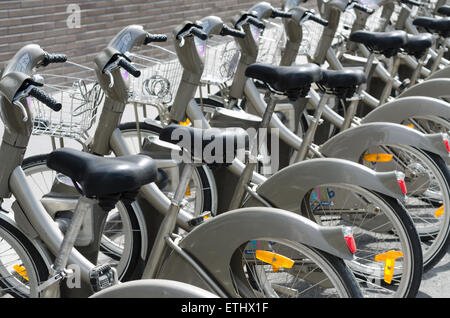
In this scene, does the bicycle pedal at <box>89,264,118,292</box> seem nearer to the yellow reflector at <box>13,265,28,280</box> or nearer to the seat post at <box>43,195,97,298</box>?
the seat post at <box>43,195,97,298</box>

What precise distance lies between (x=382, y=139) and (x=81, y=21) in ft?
13.3

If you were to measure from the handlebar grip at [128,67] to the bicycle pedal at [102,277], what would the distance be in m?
0.80

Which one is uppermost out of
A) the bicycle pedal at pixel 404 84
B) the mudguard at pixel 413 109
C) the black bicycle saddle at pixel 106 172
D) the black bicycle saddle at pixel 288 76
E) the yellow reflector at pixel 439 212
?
the black bicycle saddle at pixel 106 172

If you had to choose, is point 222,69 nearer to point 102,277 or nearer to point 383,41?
point 383,41

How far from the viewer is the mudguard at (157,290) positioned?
2217mm

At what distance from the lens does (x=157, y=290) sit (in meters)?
2.25

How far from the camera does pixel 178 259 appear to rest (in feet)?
9.43

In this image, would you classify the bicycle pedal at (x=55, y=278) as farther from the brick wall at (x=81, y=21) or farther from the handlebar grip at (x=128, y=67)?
the brick wall at (x=81, y=21)

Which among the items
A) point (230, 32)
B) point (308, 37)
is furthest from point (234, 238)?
point (308, 37)

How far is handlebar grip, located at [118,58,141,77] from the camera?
118 inches

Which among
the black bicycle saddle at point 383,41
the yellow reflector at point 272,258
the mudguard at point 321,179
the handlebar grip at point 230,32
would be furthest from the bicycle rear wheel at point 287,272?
the black bicycle saddle at point 383,41

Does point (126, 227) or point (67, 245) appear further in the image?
point (126, 227)

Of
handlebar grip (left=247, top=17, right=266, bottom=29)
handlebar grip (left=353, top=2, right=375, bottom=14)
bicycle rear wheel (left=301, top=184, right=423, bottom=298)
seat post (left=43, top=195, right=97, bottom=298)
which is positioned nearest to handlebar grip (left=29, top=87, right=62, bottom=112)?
seat post (left=43, top=195, right=97, bottom=298)
